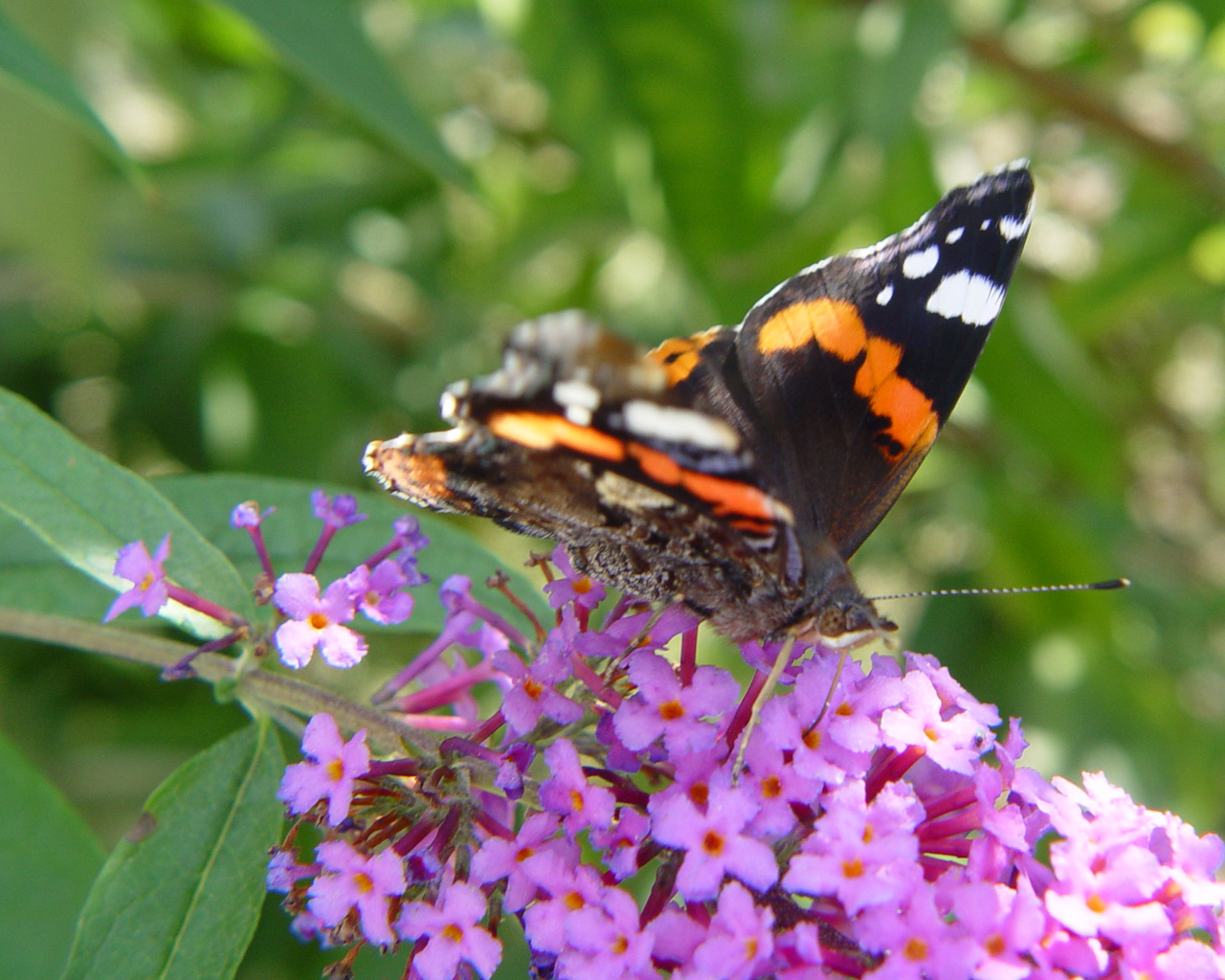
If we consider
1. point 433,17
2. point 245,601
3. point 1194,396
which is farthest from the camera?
point 1194,396

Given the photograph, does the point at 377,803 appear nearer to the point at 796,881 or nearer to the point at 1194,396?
the point at 796,881

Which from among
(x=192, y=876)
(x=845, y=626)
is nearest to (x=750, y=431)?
(x=845, y=626)

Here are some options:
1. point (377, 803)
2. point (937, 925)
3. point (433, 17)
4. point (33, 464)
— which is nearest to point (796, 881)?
point (937, 925)

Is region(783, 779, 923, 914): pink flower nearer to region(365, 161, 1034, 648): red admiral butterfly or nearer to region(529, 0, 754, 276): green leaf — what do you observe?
region(365, 161, 1034, 648): red admiral butterfly

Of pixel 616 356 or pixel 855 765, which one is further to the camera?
pixel 855 765

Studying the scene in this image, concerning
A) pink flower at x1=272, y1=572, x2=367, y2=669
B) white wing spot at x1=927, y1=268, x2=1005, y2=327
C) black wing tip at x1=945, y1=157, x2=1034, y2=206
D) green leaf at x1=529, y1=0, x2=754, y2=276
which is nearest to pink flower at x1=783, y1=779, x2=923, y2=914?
pink flower at x1=272, y1=572, x2=367, y2=669

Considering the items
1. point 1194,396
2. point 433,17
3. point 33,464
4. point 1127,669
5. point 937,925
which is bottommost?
point 937,925
